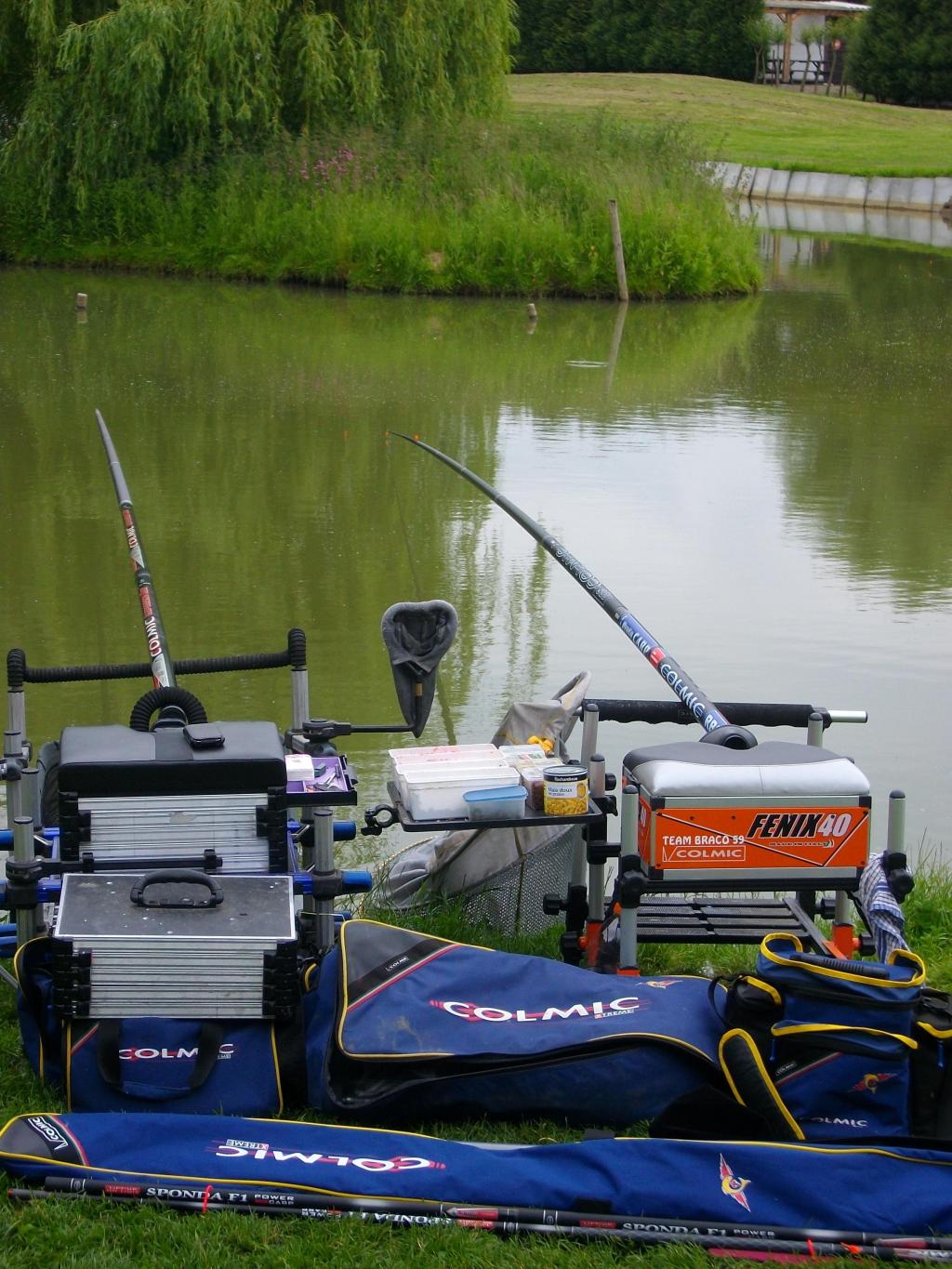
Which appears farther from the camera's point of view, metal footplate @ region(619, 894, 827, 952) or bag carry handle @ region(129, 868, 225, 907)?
metal footplate @ region(619, 894, 827, 952)

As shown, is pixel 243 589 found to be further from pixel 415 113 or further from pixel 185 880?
pixel 415 113

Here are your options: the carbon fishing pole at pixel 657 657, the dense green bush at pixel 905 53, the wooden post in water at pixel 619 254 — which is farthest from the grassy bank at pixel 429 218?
the dense green bush at pixel 905 53

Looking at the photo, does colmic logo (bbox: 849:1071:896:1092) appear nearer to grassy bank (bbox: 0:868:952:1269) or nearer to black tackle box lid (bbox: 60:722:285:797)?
grassy bank (bbox: 0:868:952:1269)

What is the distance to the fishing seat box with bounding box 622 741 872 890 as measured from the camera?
2.97 metres

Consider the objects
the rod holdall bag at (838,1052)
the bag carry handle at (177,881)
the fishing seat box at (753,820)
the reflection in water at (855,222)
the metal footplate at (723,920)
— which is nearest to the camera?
the rod holdall bag at (838,1052)

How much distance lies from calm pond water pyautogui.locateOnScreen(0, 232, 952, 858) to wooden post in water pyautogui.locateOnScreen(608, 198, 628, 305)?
6.66ft

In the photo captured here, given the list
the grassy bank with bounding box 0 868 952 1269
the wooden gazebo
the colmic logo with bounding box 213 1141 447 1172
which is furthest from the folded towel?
the wooden gazebo

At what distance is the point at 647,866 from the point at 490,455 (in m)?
7.31

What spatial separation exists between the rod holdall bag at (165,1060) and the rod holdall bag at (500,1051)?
65 mm

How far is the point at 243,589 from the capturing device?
7094mm

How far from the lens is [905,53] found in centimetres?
4897

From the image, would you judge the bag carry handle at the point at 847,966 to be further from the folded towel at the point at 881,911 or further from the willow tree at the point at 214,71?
the willow tree at the point at 214,71

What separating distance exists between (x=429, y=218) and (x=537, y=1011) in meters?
17.0

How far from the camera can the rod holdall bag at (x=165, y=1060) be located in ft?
9.12
